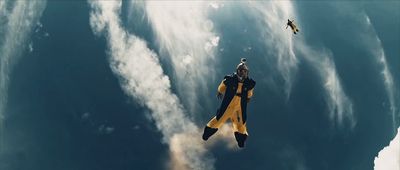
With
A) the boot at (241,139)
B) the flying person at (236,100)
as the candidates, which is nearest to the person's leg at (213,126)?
the flying person at (236,100)

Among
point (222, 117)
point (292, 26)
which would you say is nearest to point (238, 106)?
point (222, 117)

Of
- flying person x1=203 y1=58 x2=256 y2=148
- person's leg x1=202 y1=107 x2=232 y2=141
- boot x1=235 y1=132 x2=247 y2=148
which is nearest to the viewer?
flying person x1=203 y1=58 x2=256 y2=148

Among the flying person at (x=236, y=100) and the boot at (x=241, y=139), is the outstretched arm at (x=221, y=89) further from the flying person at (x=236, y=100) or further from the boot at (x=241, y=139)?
the boot at (x=241, y=139)

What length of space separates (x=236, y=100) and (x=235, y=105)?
34 cm

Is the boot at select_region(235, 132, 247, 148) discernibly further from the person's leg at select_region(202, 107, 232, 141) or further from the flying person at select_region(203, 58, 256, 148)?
the person's leg at select_region(202, 107, 232, 141)

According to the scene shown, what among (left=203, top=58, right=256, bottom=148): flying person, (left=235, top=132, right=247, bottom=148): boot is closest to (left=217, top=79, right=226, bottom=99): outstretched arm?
(left=203, top=58, right=256, bottom=148): flying person

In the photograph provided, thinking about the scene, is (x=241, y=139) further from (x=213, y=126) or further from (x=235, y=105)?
(x=235, y=105)

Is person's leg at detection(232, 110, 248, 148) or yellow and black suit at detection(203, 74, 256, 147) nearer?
yellow and black suit at detection(203, 74, 256, 147)

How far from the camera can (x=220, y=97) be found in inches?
1176

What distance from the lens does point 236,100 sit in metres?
30.7

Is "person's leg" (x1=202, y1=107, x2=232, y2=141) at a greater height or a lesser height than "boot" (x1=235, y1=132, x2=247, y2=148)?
greater

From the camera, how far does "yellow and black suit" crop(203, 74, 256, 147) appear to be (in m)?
30.0

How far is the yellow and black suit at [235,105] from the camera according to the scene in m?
30.0

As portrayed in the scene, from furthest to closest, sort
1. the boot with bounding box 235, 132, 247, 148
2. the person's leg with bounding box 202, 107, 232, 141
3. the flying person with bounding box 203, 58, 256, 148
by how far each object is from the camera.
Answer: the person's leg with bounding box 202, 107, 232, 141 < the boot with bounding box 235, 132, 247, 148 < the flying person with bounding box 203, 58, 256, 148
